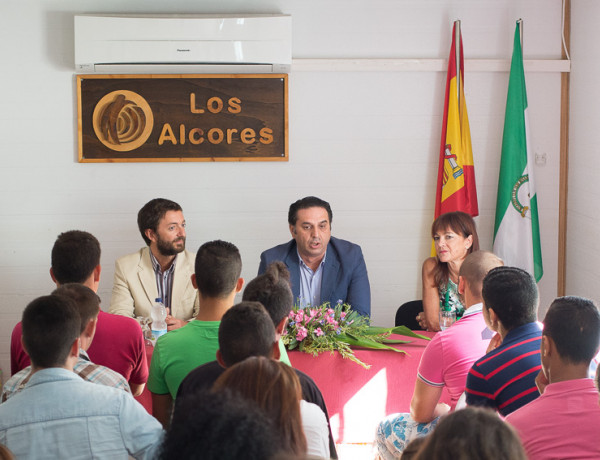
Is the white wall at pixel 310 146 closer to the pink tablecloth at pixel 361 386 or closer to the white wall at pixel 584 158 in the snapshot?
the white wall at pixel 584 158

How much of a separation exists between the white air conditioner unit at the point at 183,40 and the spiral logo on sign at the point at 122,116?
260mm

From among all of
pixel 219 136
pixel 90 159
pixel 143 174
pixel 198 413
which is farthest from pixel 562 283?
pixel 198 413

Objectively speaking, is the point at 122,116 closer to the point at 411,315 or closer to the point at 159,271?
the point at 159,271

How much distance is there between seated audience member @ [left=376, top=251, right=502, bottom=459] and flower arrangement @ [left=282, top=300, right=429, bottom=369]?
35 centimetres

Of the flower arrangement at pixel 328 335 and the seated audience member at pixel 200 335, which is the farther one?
the flower arrangement at pixel 328 335

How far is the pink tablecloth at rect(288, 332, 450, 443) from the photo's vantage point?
3137 millimetres

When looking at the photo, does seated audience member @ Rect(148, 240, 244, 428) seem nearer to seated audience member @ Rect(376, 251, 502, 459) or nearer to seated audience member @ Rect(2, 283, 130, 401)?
seated audience member @ Rect(2, 283, 130, 401)

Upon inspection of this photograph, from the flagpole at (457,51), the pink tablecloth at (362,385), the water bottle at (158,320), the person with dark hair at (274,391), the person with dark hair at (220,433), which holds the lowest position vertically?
the pink tablecloth at (362,385)

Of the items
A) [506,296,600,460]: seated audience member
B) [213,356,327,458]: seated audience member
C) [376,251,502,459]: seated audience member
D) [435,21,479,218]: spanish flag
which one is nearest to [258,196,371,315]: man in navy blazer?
[435,21,479,218]: spanish flag

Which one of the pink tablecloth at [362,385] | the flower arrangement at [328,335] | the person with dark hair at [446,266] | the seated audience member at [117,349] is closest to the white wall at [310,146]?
the person with dark hair at [446,266]

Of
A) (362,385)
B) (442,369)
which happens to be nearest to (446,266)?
(362,385)

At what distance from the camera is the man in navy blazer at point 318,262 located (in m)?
4.25

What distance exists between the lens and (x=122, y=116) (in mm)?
4969

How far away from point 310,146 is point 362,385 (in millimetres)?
2304
